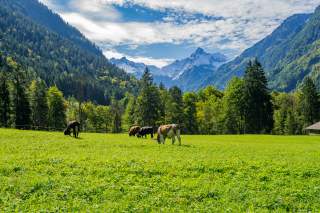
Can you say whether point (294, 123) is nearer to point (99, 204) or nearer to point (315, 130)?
point (315, 130)

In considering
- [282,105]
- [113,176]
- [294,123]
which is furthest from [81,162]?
[282,105]

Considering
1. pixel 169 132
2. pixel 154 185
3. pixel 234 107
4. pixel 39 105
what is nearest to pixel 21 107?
pixel 39 105

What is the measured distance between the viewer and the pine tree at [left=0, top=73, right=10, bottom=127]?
99938 mm

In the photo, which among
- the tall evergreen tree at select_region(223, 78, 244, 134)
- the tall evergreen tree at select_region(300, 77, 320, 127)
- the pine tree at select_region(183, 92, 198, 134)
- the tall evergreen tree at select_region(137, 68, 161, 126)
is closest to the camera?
the tall evergreen tree at select_region(223, 78, 244, 134)

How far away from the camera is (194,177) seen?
63.9 ft

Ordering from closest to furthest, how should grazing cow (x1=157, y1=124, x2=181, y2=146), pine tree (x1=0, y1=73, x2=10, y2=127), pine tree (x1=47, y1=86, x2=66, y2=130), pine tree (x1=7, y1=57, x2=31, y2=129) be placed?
1. grazing cow (x1=157, y1=124, x2=181, y2=146)
2. pine tree (x1=7, y1=57, x2=31, y2=129)
3. pine tree (x1=0, y1=73, x2=10, y2=127)
4. pine tree (x1=47, y1=86, x2=66, y2=130)

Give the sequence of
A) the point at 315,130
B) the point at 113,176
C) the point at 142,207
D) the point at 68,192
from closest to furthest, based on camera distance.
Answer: the point at 142,207 → the point at 68,192 → the point at 113,176 → the point at 315,130

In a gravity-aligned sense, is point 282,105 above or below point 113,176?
above

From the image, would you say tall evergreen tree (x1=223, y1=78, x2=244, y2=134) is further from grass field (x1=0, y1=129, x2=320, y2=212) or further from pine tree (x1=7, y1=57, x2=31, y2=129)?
grass field (x1=0, y1=129, x2=320, y2=212)

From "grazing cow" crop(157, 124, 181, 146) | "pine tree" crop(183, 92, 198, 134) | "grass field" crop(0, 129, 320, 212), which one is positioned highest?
"pine tree" crop(183, 92, 198, 134)

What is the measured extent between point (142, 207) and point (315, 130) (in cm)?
9759

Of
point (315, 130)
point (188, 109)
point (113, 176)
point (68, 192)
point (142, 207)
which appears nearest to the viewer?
point (142, 207)

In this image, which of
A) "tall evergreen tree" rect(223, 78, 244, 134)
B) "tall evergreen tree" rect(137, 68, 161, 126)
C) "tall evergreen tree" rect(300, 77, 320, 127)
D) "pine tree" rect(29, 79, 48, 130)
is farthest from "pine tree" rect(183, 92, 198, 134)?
"pine tree" rect(29, 79, 48, 130)

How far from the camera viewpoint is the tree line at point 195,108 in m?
102
